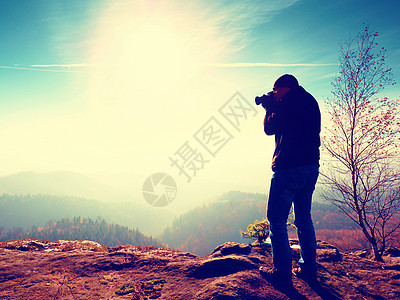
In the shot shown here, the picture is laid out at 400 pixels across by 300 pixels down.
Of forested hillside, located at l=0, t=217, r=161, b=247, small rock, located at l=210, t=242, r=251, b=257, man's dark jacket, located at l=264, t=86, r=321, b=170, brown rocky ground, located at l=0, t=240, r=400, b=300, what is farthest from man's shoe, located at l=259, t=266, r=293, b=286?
forested hillside, located at l=0, t=217, r=161, b=247

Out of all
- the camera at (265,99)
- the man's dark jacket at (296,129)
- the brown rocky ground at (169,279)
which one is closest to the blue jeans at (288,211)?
the man's dark jacket at (296,129)

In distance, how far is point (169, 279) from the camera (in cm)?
412

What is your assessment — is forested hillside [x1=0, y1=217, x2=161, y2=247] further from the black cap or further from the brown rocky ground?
the black cap

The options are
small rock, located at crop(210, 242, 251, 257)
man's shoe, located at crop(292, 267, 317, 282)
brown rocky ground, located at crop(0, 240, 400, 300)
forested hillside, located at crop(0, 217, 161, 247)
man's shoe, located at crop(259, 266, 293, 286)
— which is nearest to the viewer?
brown rocky ground, located at crop(0, 240, 400, 300)

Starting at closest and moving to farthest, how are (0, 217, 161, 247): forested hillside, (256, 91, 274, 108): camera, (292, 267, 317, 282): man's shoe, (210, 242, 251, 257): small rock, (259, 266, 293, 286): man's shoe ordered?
1. (259, 266, 293, 286): man's shoe
2. (292, 267, 317, 282): man's shoe
3. (256, 91, 274, 108): camera
4. (210, 242, 251, 257): small rock
5. (0, 217, 161, 247): forested hillside

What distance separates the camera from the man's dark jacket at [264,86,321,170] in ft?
12.5

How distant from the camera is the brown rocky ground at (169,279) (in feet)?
11.4

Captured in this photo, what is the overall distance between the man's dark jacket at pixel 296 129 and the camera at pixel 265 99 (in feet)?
0.91

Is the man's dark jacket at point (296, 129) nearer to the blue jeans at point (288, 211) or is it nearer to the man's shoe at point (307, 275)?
the blue jeans at point (288, 211)

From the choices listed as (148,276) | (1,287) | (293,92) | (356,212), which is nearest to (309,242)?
(293,92)

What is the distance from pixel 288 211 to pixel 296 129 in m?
1.49

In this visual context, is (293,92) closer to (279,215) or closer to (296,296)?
(279,215)

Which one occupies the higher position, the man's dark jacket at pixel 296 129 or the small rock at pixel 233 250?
the man's dark jacket at pixel 296 129

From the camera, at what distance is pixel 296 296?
3.35 m
